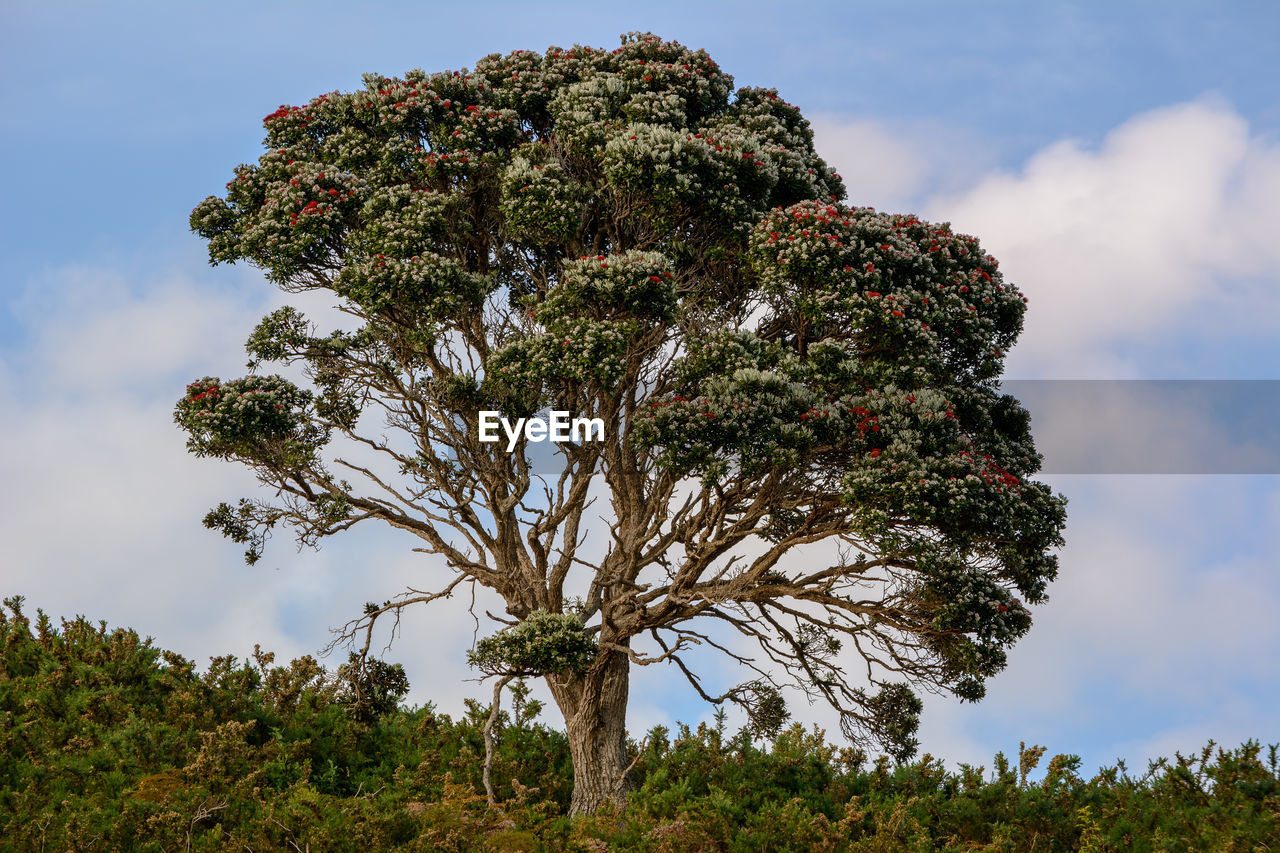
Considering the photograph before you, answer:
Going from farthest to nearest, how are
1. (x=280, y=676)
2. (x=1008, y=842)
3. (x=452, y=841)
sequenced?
1. (x=280, y=676)
2. (x=1008, y=842)
3. (x=452, y=841)

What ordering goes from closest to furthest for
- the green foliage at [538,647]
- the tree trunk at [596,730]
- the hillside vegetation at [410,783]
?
the hillside vegetation at [410,783] → the green foliage at [538,647] → the tree trunk at [596,730]

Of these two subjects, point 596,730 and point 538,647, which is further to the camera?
point 596,730

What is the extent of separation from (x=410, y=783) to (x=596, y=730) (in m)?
3.34

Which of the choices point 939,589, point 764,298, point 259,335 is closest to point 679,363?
point 764,298

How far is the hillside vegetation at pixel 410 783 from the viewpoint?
17062 mm

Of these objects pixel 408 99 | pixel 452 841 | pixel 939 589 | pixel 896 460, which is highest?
pixel 408 99

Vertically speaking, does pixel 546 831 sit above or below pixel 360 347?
below

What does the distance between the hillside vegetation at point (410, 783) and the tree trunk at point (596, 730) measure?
71cm

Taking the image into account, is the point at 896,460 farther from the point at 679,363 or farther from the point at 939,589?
the point at 679,363

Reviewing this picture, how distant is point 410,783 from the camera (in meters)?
20.7

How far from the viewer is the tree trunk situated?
21.6m

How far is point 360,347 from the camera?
22828 mm

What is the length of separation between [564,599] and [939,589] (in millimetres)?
6759

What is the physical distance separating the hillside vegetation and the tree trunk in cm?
71
